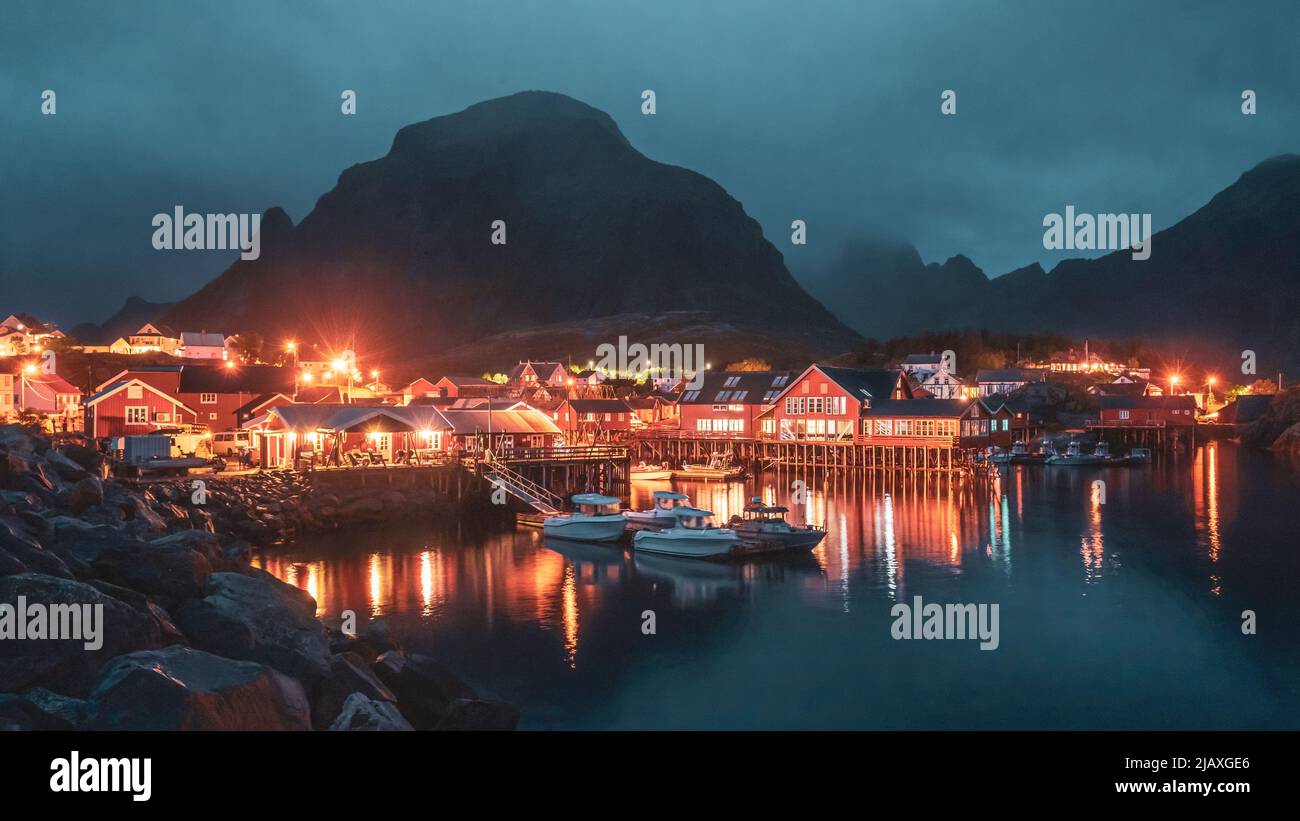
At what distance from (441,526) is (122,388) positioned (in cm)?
2900

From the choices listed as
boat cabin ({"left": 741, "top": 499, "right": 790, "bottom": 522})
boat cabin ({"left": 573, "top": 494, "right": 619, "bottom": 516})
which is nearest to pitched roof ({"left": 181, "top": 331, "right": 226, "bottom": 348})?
boat cabin ({"left": 573, "top": 494, "right": 619, "bottom": 516})

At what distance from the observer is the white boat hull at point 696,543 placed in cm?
3644

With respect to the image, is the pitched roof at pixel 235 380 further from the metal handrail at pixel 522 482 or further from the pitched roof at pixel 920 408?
the pitched roof at pixel 920 408

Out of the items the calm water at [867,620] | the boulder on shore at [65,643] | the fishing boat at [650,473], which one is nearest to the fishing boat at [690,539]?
the calm water at [867,620]

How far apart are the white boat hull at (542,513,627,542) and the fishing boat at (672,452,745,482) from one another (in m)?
28.6

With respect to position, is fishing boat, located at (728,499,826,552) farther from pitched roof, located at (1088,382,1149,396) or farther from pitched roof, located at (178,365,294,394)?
pitched roof, located at (1088,382,1149,396)

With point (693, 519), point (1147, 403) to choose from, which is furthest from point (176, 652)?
point (1147, 403)

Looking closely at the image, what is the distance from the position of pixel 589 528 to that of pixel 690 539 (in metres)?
5.72

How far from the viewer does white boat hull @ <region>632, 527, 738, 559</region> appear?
36.4m

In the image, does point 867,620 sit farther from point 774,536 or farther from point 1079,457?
point 1079,457

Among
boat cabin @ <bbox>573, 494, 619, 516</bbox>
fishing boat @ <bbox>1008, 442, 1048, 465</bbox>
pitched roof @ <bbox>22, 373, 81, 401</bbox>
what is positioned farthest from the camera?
fishing boat @ <bbox>1008, 442, 1048, 465</bbox>

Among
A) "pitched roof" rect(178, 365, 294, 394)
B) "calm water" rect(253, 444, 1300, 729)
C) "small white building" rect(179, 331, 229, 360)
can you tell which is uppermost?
"small white building" rect(179, 331, 229, 360)
